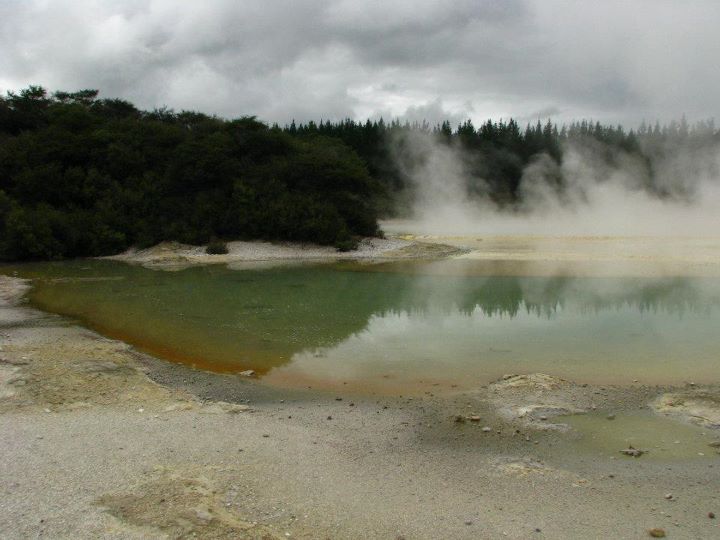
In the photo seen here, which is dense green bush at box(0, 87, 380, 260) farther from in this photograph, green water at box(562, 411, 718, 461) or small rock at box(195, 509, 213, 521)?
small rock at box(195, 509, 213, 521)

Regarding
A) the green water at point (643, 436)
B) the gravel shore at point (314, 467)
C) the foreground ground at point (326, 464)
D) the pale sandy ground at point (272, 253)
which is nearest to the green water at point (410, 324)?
the foreground ground at point (326, 464)

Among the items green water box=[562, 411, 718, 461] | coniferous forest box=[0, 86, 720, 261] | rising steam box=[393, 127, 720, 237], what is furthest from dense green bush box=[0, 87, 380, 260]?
green water box=[562, 411, 718, 461]

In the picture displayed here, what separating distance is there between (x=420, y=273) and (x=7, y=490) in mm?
18690

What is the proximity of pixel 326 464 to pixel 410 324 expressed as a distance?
753 cm

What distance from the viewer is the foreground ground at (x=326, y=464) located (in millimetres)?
4609

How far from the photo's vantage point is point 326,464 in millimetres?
5723

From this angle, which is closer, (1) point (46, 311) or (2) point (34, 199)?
(1) point (46, 311)

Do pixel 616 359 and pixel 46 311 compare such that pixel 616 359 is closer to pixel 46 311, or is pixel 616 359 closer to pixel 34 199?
pixel 46 311

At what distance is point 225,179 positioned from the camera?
3375 cm

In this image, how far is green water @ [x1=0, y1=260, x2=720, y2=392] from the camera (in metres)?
9.33

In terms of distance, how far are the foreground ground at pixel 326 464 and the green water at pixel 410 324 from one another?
1.26 metres

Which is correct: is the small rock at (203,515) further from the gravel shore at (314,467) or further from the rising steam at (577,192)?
the rising steam at (577,192)

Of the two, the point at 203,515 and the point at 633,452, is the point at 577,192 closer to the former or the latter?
the point at 633,452

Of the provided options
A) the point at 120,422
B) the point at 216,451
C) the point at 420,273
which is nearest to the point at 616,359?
the point at 216,451
